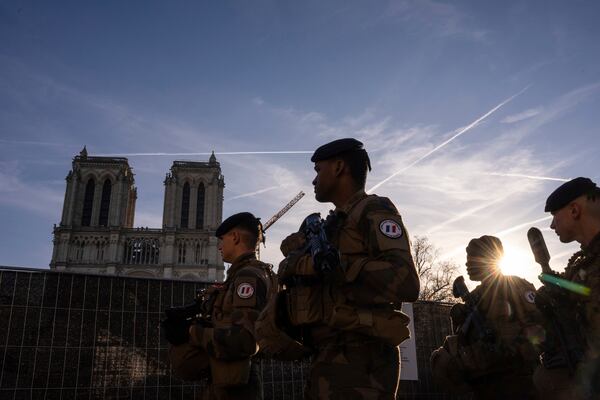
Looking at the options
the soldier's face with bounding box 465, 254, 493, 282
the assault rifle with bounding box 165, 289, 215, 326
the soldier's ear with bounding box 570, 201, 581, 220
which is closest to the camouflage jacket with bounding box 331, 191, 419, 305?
the soldier's ear with bounding box 570, 201, 581, 220

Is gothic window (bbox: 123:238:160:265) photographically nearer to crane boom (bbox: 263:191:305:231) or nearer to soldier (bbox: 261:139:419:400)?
crane boom (bbox: 263:191:305:231)

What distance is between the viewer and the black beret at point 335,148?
9.73ft

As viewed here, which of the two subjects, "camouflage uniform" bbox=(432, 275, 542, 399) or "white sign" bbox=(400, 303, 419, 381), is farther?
"white sign" bbox=(400, 303, 419, 381)

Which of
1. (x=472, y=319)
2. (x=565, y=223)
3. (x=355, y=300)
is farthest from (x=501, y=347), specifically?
(x=355, y=300)

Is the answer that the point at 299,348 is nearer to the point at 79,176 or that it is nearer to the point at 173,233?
the point at 173,233

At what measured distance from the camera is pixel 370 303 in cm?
244

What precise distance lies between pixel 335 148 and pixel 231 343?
175 cm

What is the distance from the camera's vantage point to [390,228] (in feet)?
8.38

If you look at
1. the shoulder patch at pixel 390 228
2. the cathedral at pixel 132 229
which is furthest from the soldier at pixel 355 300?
the cathedral at pixel 132 229

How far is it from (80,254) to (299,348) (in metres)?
79.3

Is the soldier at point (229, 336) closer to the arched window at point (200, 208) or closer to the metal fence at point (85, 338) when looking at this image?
the metal fence at point (85, 338)

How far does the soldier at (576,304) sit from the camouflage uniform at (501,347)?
93 centimetres

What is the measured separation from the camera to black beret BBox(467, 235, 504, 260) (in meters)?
5.10

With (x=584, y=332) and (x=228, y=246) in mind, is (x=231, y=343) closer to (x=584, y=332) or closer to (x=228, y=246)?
(x=228, y=246)
